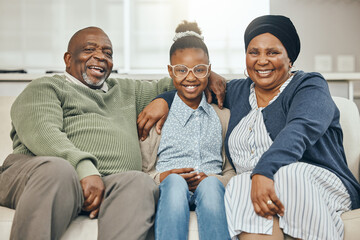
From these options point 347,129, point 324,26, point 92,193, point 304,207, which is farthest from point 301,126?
point 324,26

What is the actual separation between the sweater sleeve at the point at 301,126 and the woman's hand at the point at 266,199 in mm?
28

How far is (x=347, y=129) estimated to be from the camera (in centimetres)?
193

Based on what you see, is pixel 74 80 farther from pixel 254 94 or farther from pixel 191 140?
pixel 254 94

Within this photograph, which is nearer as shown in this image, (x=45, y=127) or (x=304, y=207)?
(x=304, y=207)

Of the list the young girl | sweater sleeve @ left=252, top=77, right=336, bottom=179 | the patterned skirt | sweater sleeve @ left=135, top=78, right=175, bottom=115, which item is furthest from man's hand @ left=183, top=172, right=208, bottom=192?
sweater sleeve @ left=135, top=78, right=175, bottom=115

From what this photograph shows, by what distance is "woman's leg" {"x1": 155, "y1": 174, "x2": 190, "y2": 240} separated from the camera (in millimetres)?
1306

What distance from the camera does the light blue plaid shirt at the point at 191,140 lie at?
1.77m

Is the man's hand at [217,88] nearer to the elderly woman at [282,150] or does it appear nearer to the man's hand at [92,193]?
the elderly woman at [282,150]

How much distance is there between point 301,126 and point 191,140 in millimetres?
539

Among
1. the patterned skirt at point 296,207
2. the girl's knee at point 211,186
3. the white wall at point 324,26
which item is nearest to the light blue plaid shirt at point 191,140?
the girl's knee at point 211,186

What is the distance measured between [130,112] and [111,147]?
0.86 feet

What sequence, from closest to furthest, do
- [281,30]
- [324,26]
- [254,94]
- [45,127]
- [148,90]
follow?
[45,127] < [281,30] < [254,94] < [148,90] < [324,26]

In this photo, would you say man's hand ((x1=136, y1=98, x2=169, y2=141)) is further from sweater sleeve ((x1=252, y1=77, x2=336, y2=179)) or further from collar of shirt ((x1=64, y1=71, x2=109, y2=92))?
sweater sleeve ((x1=252, y1=77, x2=336, y2=179))

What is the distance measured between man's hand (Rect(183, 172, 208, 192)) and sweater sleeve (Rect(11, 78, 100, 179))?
368 mm
